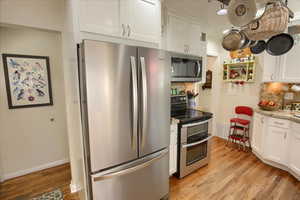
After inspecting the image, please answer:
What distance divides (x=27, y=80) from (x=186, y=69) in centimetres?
256

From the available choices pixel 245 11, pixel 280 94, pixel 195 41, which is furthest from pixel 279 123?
pixel 245 11

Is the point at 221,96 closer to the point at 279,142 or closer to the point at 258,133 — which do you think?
the point at 258,133

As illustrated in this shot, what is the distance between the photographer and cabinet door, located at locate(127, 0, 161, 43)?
5.69ft

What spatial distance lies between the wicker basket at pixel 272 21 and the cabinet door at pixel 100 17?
1277 mm

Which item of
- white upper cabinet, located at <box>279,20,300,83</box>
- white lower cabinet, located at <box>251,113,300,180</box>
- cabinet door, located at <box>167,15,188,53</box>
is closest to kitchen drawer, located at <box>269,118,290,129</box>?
white lower cabinet, located at <box>251,113,300,180</box>

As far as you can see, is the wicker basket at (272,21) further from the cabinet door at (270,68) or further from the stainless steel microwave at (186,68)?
the cabinet door at (270,68)

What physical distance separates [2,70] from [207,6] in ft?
10.5

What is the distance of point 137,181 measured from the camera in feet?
5.16

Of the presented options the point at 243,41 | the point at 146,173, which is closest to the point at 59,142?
the point at 146,173

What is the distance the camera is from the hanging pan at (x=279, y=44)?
213 cm

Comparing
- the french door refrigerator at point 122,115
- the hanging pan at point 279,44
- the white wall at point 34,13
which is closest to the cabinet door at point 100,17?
the french door refrigerator at point 122,115

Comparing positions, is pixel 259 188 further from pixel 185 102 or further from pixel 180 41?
pixel 180 41

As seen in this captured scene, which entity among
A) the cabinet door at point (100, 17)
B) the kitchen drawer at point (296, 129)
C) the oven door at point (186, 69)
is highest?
the cabinet door at point (100, 17)

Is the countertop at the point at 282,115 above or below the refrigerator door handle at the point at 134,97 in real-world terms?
below
